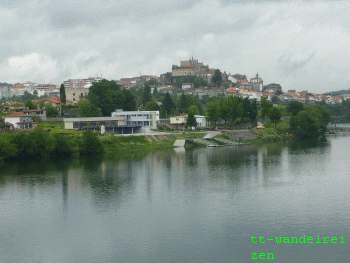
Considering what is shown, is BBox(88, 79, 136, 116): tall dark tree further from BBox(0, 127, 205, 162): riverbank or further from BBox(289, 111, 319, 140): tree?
BBox(289, 111, 319, 140): tree

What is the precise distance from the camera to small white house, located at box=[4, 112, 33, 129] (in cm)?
5153

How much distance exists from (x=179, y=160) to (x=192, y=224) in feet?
62.0

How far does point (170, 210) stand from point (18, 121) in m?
31.3

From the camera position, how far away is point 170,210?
77.3 feet

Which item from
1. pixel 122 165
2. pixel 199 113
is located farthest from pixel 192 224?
pixel 199 113

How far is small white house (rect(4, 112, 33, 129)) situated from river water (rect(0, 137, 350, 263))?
46.6ft

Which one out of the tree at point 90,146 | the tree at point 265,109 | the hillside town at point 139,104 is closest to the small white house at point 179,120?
the hillside town at point 139,104

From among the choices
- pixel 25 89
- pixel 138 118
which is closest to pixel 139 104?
pixel 138 118

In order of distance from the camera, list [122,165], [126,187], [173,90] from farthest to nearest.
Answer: [173,90] → [122,165] → [126,187]

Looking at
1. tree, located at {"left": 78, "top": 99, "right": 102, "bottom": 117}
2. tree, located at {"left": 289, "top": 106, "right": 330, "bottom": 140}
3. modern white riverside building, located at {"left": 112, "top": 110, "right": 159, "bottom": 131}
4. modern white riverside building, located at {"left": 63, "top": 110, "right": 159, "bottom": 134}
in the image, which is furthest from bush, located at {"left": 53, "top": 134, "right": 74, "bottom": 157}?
tree, located at {"left": 289, "top": 106, "right": 330, "bottom": 140}

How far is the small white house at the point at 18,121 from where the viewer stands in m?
51.5

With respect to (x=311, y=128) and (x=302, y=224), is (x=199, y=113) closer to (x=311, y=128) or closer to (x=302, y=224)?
(x=311, y=128)

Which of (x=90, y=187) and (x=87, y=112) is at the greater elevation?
(x=87, y=112)

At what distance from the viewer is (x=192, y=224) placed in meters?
21.1
